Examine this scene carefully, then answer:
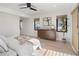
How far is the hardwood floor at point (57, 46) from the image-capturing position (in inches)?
62.5

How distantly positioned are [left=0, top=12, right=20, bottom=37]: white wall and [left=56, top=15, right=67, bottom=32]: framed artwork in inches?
28.4

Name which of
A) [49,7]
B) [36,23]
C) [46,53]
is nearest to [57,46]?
[46,53]

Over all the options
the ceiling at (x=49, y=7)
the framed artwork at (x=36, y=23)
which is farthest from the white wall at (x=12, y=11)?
the framed artwork at (x=36, y=23)

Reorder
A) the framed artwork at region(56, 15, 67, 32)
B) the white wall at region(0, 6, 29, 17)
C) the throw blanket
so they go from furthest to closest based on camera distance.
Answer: the throw blanket, the framed artwork at region(56, 15, 67, 32), the white wall at region(0, 6, 29, 17)

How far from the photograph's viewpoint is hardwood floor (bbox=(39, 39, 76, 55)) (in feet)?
5.21

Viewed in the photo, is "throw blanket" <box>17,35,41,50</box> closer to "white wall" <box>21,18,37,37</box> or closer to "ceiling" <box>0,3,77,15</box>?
"white wall" <box>21,18,37,37</box>

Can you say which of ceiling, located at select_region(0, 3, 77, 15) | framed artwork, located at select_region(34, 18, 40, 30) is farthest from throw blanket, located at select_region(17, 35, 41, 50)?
ceiling, located at select_region(0, 3, 77, 15)

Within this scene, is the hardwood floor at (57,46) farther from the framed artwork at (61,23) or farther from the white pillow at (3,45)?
the white pillow at (3,45)

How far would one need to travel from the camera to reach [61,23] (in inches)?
62.7

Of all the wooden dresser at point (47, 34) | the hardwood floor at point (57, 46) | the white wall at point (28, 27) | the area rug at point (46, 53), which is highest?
the white wall at point (28, 27)

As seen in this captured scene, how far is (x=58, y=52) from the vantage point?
1575 mm

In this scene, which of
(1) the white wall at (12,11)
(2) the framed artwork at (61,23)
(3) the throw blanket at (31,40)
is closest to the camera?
(1) the white wall at (12,11)

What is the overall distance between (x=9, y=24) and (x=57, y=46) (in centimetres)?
96

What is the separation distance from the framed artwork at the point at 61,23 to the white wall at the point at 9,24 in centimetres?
72
